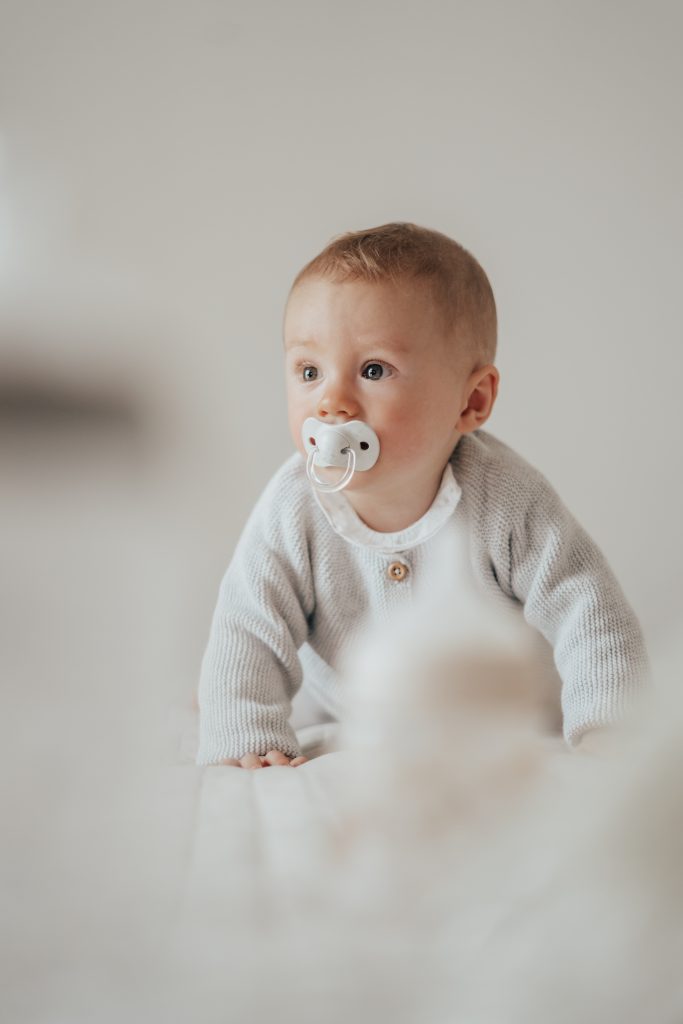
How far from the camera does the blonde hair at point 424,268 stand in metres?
0.63

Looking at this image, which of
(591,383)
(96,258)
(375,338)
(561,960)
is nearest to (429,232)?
(375,338)

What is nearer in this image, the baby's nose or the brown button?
the baby's nose

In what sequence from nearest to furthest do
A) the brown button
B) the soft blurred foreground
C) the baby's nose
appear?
1. the soft blurred foreground
2. the baby's nose
3. the brown button

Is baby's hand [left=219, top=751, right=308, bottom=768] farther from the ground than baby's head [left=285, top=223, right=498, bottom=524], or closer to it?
closer to it

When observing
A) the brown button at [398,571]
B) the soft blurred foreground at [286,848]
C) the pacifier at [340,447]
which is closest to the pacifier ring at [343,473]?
the pacifier at [340,447]

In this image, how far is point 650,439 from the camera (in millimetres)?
802

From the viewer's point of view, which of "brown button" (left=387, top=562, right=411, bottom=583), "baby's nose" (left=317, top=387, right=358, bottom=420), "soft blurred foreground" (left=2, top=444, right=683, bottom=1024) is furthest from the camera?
"brown button" (left=387, top=562, right=411, bottom=583)

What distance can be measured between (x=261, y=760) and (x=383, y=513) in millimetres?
196

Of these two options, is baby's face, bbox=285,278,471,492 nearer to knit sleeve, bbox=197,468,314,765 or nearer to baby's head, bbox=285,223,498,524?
baby's head, bbox=285,223,498,524

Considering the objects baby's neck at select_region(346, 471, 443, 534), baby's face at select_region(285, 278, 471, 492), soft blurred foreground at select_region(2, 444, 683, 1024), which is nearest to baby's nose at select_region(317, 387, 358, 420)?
baby's face at select_region(285, 278, 471, 492)

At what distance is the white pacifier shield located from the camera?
616 millimetres

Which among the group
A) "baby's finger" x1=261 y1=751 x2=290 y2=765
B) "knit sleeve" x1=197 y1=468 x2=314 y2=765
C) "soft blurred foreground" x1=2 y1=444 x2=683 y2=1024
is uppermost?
"soft blurred foreground" x1=2 y1=444 x2=683 y2=1024

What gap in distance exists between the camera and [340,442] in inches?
24.3

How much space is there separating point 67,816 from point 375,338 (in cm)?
39
